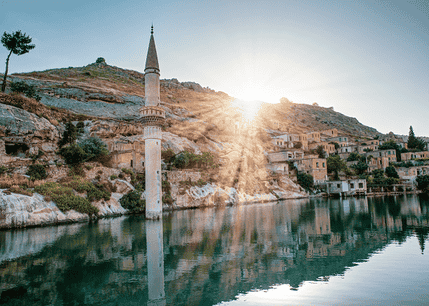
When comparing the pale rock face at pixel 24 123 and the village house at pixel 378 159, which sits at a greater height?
the pale rock face at pixel 24 123

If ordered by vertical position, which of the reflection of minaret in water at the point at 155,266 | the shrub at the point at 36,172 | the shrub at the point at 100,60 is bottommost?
the reflection of minaret in water at the point at 155,266

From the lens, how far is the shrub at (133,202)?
125 ft

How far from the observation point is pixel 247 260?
46.5 feet

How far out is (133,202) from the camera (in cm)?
3850

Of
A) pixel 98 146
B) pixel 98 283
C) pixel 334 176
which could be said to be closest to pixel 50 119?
pixel 98 146

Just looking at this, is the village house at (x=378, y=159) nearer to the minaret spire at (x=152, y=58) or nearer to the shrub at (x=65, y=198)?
the minaret spire at (x=152, y=58)

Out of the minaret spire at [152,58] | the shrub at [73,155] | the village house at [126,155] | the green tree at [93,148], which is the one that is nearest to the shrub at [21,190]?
the shrub at [73,155]

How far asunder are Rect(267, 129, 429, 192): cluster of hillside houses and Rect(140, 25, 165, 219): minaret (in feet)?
164

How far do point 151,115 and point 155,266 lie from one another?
2030 cm

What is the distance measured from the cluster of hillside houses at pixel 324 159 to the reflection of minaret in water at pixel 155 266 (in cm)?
5874

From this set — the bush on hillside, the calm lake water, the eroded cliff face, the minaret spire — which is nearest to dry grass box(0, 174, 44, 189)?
the eroded cliff face

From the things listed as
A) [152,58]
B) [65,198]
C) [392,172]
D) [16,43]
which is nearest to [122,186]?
[65,198]

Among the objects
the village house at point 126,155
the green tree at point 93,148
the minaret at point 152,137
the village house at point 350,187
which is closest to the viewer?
the minaret at point 152,137

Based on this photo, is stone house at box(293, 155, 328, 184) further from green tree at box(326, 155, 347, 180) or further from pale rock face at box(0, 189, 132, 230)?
pale rock face at box(0, 189, 132, 230)
